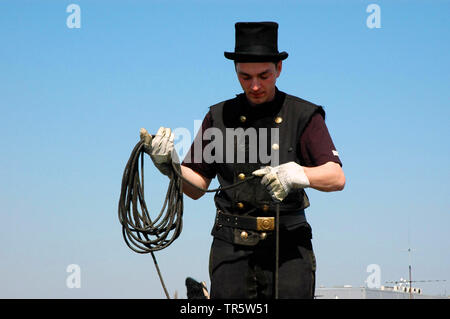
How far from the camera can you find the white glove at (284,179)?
593 cm

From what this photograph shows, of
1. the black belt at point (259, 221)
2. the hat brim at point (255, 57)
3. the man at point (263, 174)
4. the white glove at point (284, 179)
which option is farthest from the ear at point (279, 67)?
the black belt at point (259, 221)

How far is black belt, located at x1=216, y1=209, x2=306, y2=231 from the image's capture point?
6.19 metres

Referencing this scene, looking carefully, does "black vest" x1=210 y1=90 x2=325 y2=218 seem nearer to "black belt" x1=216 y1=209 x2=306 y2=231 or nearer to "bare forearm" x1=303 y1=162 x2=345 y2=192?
"black belt" x1=216 y1=209 x2=306 y2=231

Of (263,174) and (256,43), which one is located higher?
(256,43)

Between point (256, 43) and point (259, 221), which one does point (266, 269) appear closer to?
point (259, 221)

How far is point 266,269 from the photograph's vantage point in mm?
6195

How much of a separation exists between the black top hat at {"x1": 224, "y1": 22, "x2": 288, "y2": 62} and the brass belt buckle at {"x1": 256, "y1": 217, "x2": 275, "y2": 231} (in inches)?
53.0

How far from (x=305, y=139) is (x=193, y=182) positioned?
3.53 ft

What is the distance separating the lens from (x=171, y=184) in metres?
6.45

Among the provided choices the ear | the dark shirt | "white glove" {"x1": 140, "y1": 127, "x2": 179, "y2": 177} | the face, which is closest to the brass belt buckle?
the dark shirt

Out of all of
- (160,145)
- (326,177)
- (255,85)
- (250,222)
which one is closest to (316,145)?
(326,177)
